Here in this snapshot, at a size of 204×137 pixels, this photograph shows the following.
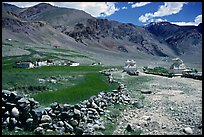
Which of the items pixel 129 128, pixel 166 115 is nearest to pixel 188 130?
pixel 129 128

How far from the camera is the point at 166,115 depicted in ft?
95.2

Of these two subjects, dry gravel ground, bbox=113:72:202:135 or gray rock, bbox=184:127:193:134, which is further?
dry gravel ground, bbox=113:72:202:135

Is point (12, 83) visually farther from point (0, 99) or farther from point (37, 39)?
point (37, 39)

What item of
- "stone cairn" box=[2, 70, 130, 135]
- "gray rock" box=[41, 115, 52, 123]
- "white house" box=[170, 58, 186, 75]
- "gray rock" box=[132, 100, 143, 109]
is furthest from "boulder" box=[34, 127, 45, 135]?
"white house" box=[170, 58, 186, 75]

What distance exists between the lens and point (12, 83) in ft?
123

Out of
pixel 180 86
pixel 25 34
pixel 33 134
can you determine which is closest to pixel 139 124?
pixel 33 134

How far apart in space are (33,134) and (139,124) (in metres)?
7.97

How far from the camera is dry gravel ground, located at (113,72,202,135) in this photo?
2461cm

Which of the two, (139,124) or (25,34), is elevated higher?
(25,34)

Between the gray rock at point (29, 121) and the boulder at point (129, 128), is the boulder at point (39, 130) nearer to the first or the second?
the gray rock at point (29, 121)

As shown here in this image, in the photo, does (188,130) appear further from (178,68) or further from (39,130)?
(178,68)

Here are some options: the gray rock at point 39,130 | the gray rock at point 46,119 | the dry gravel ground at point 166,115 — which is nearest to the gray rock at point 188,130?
the dry gravel ground at point 166,115

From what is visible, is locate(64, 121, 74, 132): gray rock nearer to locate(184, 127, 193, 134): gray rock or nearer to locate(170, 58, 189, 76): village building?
locate(184, 127, 193, 134): gray rock

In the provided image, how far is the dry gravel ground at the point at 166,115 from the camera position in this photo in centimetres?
2461
